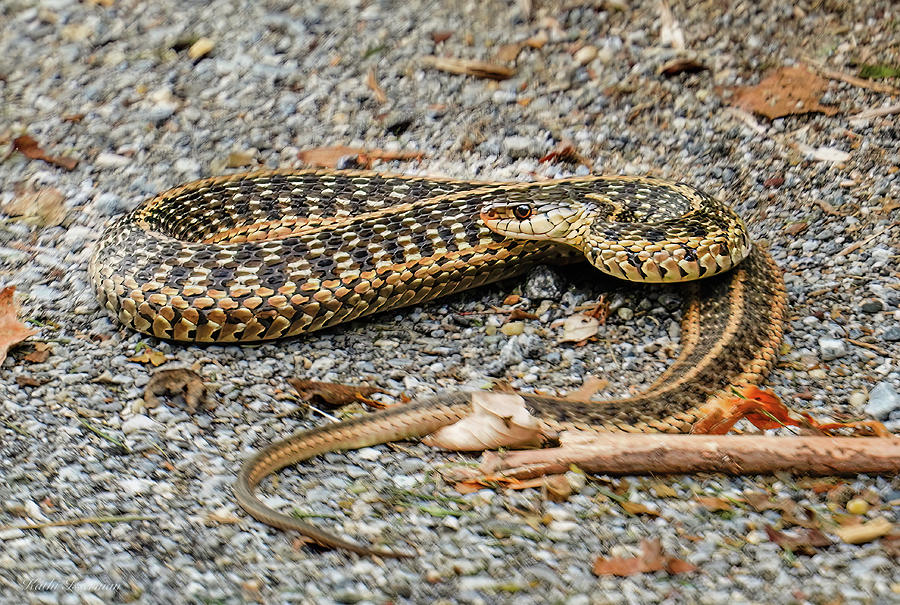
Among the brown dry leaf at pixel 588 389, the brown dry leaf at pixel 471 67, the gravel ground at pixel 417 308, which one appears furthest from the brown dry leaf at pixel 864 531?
the brown dry leaf at pixel 471 67

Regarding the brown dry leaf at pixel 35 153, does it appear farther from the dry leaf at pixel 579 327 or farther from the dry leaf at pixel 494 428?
the dry leaf at pixel 494 428

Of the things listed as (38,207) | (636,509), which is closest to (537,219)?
(636,509)

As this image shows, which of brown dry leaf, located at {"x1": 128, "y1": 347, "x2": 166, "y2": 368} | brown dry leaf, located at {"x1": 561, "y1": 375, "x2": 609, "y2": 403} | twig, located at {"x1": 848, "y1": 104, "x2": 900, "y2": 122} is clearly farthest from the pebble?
brown dry leaf, located at {"x1": 128, "y1": 347, "x2": 166, "y2": 368}

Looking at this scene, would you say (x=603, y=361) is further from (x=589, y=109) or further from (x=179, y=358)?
(x=589, y=109)

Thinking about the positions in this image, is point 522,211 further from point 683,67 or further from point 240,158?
point 240,158

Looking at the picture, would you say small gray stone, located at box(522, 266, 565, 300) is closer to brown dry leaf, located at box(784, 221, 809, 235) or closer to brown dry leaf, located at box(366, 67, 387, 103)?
brown dry leaf, located at box(784, 221, 809, 235)
